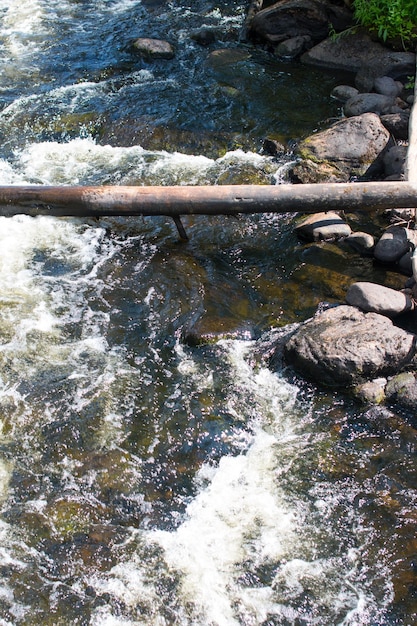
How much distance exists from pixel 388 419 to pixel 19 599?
3238mm

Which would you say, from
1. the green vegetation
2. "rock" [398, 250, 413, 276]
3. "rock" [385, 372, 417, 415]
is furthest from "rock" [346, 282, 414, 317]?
the green vegetation

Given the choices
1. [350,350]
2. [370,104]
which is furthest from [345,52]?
[350,350]

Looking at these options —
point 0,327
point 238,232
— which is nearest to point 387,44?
point 238,232

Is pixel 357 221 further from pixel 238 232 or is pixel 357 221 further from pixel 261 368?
pixel 261 368

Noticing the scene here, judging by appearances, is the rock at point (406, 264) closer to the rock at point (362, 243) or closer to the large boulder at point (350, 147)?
the rock at point (362, 243)

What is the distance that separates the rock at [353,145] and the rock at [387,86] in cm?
141

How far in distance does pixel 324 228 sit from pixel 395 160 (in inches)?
67.3

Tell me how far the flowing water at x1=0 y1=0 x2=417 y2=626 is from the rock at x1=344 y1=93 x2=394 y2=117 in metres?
0.77

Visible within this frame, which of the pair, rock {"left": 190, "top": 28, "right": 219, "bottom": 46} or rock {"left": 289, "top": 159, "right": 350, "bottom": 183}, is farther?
rock {"left": 190, "top": 28, "right": 219, "bottom": 46}

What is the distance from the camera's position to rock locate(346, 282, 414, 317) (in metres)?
6.06

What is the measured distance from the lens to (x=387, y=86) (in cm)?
980

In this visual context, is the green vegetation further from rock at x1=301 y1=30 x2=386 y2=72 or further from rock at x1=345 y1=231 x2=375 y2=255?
rock at x1=345 y1=231 x2=375 y2=255

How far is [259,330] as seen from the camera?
6.25 m

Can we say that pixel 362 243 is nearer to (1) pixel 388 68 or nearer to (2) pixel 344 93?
(2) pixel 344 93
